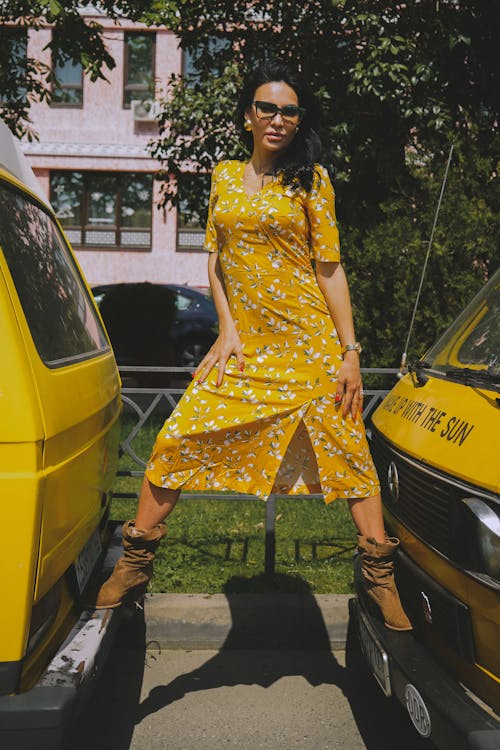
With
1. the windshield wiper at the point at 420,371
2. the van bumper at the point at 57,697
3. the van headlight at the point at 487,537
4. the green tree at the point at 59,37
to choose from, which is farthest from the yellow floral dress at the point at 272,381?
the green tree at the point at 59,37

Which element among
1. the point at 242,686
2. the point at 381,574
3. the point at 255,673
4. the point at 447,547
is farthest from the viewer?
the point at 255,673

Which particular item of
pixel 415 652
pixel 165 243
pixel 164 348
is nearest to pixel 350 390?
pixel 415 652

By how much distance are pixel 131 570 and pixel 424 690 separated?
106 centimetres

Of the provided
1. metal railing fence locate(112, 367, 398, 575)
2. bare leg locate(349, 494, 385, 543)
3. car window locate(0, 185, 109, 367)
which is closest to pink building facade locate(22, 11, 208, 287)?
metal railing fence locate(112, 367, 398, 575)

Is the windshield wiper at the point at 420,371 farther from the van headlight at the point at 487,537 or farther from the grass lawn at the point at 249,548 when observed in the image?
the grass lawn at the point at 249,548

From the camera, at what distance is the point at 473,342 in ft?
10.1

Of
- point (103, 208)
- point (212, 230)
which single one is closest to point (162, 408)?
point (212, 230)

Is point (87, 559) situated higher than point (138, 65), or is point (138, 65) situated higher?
point (138, 65)

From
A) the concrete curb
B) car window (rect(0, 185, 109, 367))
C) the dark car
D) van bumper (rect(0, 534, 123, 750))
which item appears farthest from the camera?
the dark car

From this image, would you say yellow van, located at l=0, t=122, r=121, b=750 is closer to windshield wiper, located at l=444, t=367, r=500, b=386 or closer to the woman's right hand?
the woman's right hand

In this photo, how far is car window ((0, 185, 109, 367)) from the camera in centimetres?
239

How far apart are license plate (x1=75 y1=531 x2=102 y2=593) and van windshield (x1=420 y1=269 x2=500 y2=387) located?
1.36m

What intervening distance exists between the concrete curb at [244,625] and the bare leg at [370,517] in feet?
3.89

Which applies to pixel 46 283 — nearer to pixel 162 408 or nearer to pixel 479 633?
pixel 479 633
